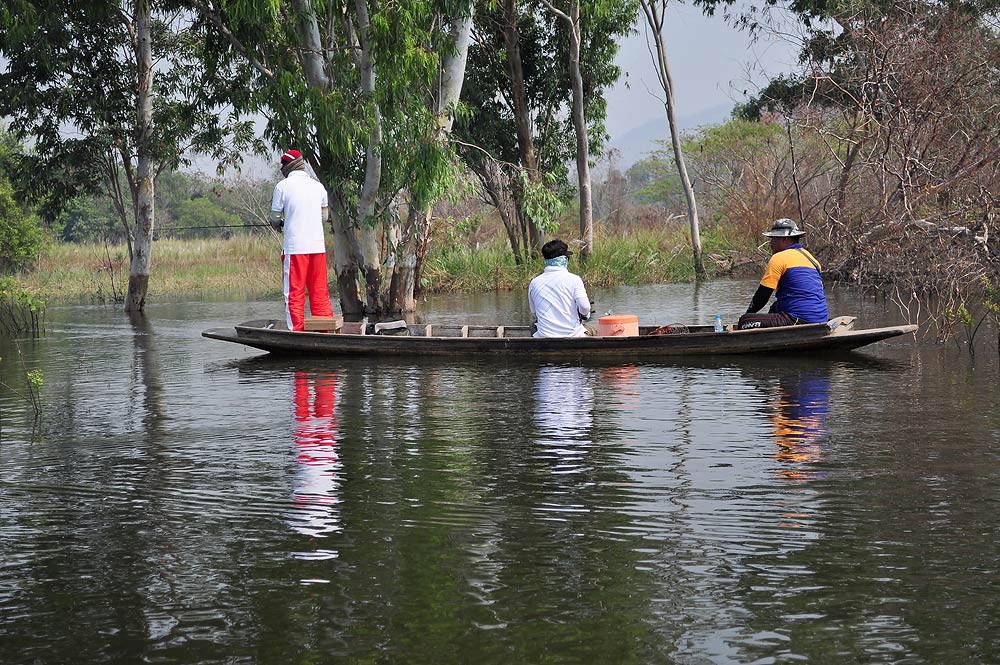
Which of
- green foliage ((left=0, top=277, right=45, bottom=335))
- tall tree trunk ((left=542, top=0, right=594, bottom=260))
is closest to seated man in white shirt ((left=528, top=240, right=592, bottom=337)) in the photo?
green foliage ((left=0, top=277, right=45, bottom=335))

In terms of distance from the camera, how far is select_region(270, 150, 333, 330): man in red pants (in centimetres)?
1380

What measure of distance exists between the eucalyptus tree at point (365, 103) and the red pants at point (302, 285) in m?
2.72

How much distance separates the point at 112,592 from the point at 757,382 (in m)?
7.13

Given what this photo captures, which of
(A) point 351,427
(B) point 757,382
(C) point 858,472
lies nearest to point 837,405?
(B) point 757,382

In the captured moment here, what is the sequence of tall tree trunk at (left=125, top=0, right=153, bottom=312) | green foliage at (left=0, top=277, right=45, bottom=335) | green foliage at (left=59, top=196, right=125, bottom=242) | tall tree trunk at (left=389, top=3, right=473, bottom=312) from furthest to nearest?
green foliage at (left=59, top=196, right=125, bottom=242), tall tree trunk at (left=125, top=0, right=153, bottom=312), tall tree trunk at (left=389, top=3, right=473, bottom=312), green foliage at (left=0, top=277, right=45, bottom=335)

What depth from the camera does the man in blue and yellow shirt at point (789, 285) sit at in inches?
479

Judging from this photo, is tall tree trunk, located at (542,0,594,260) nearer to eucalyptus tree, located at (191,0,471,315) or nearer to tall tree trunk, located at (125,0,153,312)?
tall tree trunk, located at (125,0,153,312)

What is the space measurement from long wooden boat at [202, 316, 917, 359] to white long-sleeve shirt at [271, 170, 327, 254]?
101 centimetres

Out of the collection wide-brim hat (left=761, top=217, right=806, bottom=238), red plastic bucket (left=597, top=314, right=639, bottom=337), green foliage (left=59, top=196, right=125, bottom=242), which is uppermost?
green foliage (left=59, top=196, right=125, bottom=242)

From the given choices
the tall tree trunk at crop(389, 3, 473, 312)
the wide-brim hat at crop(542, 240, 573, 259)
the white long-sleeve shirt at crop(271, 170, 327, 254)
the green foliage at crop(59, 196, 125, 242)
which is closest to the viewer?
the wide-brim hat at crop(542, 240, 573, 259)

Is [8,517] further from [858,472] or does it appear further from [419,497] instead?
[858,472]

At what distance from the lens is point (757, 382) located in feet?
36.2

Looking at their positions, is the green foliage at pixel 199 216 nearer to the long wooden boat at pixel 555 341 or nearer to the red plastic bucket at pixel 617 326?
the long wooden boat at pixel 555 341

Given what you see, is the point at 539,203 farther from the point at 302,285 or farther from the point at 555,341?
the point at 555,341
